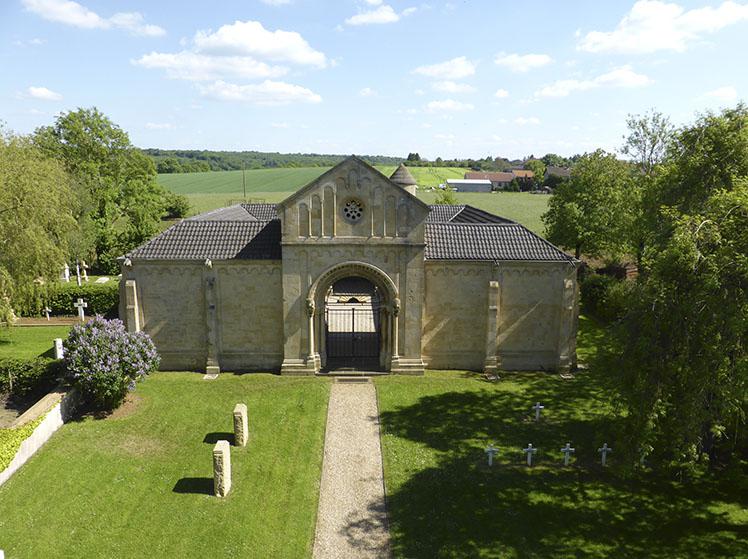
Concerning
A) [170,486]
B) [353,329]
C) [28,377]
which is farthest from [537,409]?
[28,377]

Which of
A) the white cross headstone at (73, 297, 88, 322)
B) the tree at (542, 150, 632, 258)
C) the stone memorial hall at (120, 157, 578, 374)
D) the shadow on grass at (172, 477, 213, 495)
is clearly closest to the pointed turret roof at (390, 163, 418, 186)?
the stone memorial hall at (120, 157, 578, 374)

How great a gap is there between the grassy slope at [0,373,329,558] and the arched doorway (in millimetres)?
4977

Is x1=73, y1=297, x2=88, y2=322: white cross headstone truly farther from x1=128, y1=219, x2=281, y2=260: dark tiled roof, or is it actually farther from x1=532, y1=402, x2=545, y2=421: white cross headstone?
x1=532, y1=402, x2=545, y2=421: white cross headstone

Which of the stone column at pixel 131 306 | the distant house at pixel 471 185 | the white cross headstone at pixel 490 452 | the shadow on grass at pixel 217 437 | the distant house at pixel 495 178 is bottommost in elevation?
the shadow on grass at pixel 217 437

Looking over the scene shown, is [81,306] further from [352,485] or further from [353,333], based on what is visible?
[352,485]

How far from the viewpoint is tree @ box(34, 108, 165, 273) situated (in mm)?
47156

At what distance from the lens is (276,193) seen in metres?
117

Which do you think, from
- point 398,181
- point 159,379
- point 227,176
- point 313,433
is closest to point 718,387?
point 313,433

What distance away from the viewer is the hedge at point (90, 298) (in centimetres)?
3716

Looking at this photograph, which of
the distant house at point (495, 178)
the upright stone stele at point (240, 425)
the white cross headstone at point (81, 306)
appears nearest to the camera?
the upright stone stele at point (240, 425)

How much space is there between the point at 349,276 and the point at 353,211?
346cm

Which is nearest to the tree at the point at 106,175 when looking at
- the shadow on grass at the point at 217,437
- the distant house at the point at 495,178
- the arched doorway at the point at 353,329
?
the arched doorway at the point at 353,329

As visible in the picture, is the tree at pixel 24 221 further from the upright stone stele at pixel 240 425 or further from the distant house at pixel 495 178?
the distant house at pixel 495 178

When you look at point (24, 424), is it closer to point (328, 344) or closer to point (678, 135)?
point (328, 344)
